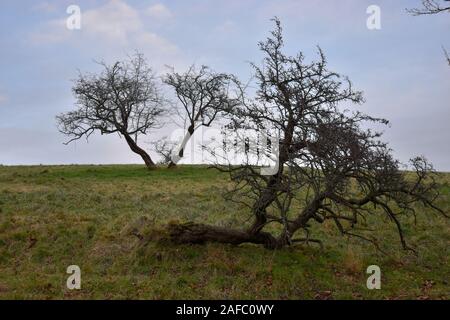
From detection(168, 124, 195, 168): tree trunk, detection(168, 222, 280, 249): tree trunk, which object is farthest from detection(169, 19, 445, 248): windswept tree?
detection(168, 124, 195, 168): tree trunk

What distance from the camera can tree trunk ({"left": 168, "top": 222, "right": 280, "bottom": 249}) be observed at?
12.5 metres

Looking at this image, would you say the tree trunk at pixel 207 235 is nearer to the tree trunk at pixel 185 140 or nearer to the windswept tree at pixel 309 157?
the windswept tree at pixel 309 157

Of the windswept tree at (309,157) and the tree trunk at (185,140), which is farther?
the tree trunk at (185,140)

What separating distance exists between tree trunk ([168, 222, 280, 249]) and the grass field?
22cm

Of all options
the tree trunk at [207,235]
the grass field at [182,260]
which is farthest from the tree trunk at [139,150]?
the tree trunk at [207,235]

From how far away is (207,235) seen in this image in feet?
41.0

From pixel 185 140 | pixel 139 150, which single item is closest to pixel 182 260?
pixel 185 140

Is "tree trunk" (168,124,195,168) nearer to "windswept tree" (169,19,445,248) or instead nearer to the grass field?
the grass field

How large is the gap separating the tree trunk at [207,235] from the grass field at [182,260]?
217mm

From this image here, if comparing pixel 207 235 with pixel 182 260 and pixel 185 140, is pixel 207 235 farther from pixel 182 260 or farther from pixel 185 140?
pixel 185 140

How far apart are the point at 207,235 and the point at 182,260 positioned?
1.05 m

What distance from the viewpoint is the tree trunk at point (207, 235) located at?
41.0 ft

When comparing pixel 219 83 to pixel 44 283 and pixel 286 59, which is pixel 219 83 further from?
pixel 44 283
